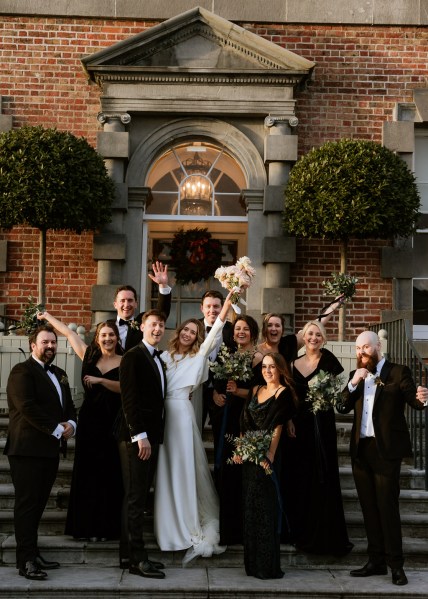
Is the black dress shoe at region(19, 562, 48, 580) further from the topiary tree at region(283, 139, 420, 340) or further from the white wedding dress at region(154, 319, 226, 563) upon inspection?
the topiary tree at region(283, 139, 420, 340)

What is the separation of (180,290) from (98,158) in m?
2.30

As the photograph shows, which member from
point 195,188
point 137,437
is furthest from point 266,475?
point 195,188

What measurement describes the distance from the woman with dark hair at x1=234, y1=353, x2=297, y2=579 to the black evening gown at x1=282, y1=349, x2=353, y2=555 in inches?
10.3

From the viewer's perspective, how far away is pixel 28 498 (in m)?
5.97

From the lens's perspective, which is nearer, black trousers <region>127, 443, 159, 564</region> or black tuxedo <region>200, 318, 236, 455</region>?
black trousers <region>127, 443, 159, 564</region>

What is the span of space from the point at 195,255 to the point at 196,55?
244cm

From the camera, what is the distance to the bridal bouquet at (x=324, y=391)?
620 cm

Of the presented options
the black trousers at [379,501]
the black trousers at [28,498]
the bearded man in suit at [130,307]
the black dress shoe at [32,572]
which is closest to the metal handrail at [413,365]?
the black trousers at [379,501]

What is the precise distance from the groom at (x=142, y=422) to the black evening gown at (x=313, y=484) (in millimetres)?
1059

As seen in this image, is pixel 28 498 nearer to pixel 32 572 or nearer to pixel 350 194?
pixel 32 572

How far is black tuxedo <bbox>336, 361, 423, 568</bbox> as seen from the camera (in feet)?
19.6

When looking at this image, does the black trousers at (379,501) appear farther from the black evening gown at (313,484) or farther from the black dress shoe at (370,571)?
the black evening gown at (313,484)

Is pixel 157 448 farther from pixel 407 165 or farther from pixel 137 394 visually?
pixel 407 165

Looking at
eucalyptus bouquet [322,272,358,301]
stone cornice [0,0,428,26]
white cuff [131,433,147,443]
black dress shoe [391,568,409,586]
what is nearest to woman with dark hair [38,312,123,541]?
white cuff [131,433,147,443]
